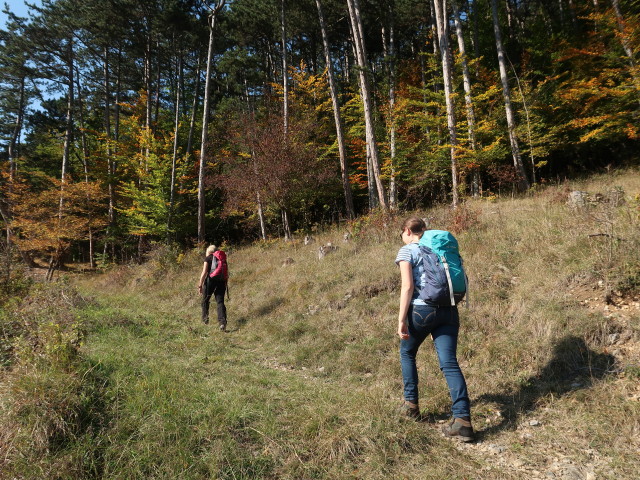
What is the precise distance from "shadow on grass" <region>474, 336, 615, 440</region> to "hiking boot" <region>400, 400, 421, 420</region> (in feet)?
1.89

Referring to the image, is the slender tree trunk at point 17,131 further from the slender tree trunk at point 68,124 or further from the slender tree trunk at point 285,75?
the slender tree trunk at point 285,75

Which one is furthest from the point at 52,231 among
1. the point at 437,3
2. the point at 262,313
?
the point at 437,3

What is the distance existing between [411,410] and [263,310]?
190 inches

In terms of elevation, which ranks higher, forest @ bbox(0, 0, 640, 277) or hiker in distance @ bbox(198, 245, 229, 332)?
forest @ bbox(0, 0, 640, 277)

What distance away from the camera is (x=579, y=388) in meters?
3.06

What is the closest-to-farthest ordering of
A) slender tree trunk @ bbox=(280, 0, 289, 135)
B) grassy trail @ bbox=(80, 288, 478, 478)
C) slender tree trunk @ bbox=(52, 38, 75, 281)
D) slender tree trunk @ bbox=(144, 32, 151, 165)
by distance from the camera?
grassy trail @ bbox=(80, 288, 478, 478) → slender tree trunk @ bbox=(280, 0, 289, 135) → slender tree trunk @ bbox=(144, 32, 151, 165) → slender tree trunk @ bbox=(52, 38, 75, 281)

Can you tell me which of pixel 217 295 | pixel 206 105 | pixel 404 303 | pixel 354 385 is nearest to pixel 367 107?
pixel 217 295

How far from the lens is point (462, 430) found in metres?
2.63

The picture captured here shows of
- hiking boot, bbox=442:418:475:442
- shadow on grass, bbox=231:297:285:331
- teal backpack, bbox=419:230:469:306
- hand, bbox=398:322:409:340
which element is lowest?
hiking boot, bbox=442:418:475:442

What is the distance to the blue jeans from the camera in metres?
2.69

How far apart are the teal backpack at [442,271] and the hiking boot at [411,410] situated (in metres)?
0.93

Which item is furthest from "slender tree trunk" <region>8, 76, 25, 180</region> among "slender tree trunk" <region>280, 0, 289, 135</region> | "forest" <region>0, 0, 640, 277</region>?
"slender tree trunk" <region>280, 0, 289, 135</region>

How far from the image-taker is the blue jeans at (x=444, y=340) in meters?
2.69

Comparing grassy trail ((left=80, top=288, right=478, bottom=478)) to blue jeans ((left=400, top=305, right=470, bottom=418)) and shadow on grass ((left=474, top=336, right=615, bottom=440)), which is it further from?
shadow on grass ((left=474, top=336, right=615, bottom=440))
